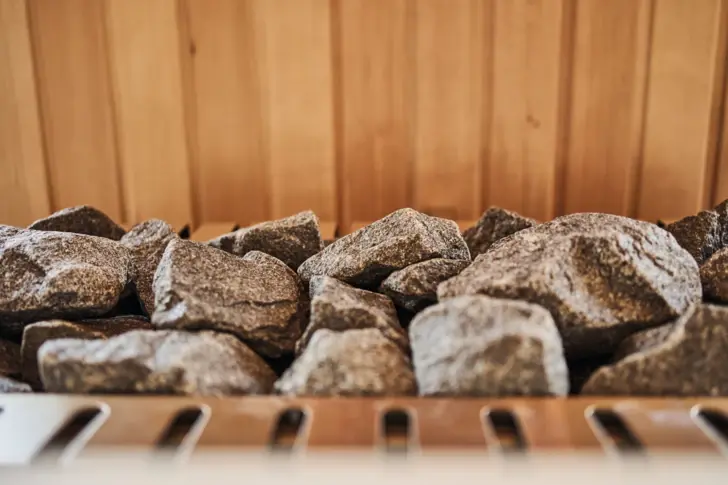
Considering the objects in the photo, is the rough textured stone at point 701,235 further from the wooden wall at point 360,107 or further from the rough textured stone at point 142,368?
the rough textured stone at point 142,368

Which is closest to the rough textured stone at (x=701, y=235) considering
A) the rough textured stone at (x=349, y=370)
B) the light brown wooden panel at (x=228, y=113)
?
the rough textured stone at (x=349, y=370)

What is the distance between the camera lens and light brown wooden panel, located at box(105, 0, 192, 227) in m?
1.76

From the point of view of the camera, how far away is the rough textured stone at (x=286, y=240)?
4.17 feet

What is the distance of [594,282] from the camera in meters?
0.95

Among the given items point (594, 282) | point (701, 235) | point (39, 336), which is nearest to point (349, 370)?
point (594, 282)

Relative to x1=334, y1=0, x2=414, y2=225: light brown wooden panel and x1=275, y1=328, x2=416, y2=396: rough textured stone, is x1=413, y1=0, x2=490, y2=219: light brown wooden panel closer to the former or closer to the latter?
x1=334, y1=0, x2=414, y2=225: light brown wooden panel

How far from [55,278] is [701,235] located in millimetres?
1039

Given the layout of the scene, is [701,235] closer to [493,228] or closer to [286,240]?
[493,228]

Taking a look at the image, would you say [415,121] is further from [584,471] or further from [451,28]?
[584,471]

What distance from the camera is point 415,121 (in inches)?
71.3

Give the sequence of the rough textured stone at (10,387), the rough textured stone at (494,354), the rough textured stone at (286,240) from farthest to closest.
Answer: the rough textured stone at (286,240) < the rough textured stone at (10,387) < the rough textured stone at (494,354)

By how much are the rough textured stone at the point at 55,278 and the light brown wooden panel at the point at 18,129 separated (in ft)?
2.55

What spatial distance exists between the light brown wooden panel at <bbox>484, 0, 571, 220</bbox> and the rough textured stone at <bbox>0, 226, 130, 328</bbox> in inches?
40.4

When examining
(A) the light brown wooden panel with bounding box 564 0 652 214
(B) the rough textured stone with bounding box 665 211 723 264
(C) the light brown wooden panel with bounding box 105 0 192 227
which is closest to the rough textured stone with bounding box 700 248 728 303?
(B) the rough textured stone with bounding box 665 211 723 264
